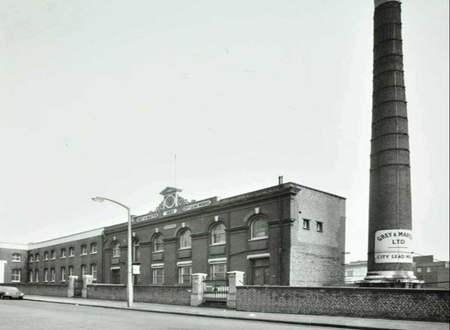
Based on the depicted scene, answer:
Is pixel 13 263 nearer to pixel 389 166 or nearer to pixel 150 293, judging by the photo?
pixel 150 293

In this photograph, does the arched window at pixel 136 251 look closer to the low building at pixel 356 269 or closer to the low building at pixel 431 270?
the low building at pixel 356 269

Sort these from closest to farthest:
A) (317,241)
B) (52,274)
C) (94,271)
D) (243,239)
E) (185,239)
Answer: (317,241)
(243,239)
(185,239)
(94,271)
(52,274)

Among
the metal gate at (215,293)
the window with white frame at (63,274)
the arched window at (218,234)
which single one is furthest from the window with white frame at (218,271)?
the window with white frame at (63,274)

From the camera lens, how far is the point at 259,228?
31.4m

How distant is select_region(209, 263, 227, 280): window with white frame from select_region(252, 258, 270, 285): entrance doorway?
8.76 feet

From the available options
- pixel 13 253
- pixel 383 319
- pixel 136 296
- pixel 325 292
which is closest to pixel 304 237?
pixel 325 292

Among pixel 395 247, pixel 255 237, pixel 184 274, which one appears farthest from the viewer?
pixel 184 274

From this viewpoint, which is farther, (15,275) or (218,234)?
(15,275)

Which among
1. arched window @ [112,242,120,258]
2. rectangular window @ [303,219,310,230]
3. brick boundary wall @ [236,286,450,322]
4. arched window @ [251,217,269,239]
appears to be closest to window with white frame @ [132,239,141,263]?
arched window @ [112,242,120,258]

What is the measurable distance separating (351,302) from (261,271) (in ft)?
33.9

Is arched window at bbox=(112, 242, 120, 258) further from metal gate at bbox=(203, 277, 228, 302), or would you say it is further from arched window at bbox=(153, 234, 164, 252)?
metal gate at bbox=(203, 277, 228, 302)

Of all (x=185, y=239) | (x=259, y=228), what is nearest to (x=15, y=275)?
(x=185, y=239)

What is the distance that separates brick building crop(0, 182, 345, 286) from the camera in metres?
29.1

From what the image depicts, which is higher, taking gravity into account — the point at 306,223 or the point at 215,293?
the point at 306,223
